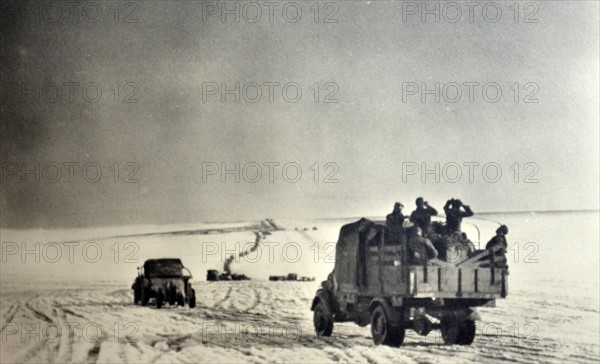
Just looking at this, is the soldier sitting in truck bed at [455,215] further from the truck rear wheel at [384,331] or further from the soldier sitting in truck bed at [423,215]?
the truck rear wheel at [384,331]

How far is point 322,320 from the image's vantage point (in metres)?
7.77

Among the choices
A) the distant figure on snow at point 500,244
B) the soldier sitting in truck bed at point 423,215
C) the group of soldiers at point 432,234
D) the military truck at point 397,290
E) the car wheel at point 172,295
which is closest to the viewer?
the military truck at point 397,290

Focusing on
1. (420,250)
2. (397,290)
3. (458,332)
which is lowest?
(458,332)

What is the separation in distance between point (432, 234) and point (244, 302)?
1.71m

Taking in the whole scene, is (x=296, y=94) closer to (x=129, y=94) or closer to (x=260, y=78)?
(x=260, y=78)

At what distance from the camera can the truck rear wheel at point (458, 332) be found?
7.43m

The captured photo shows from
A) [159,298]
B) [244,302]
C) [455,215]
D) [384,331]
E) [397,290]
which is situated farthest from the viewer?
[159,298]

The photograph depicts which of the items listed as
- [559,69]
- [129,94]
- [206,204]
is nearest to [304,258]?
[206,204]

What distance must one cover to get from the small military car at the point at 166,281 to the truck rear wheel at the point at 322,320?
1066 millimetres

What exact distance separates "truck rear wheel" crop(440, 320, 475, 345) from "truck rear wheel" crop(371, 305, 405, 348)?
360 mm

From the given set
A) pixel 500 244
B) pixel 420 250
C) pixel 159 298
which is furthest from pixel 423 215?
pixel 159 298

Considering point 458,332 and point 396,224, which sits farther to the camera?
point 396,224

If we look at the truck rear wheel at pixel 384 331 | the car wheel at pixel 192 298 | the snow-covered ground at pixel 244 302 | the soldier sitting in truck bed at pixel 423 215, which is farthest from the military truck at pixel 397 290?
the car wheel at pixel 192 298

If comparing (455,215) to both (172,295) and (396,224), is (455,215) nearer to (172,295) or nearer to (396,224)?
(396,224)
